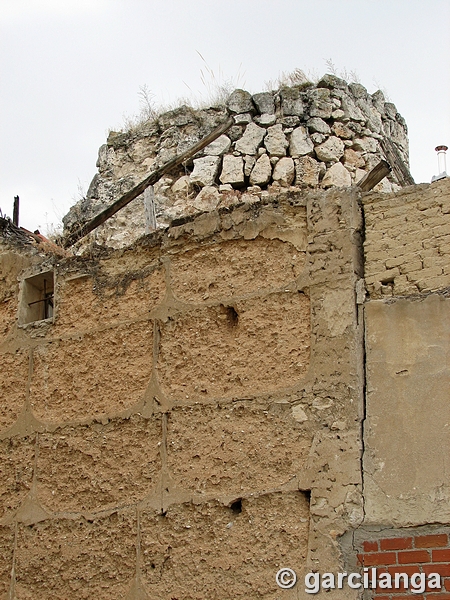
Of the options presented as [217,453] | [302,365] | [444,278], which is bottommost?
[217,453]

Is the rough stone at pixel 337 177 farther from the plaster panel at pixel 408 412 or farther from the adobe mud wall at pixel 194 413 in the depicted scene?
the plaster panel at pixel 408 412

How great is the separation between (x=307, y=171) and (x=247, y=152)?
2.67 ft

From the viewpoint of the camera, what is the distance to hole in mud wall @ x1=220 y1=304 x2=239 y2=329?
468 cm

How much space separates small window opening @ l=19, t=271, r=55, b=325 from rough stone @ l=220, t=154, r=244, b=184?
531cm

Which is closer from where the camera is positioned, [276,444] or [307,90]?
[276,444]

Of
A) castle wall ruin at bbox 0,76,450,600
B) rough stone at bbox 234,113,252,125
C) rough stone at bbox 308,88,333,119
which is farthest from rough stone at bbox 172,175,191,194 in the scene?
castle wall ruin at bbox 0,76,450,600

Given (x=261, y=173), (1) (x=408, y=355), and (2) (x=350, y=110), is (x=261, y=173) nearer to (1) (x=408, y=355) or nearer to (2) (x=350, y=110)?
(2) (x=350, y=110)

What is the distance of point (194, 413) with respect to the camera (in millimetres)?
4559

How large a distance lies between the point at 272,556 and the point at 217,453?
608 mm

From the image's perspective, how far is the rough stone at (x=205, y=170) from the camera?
34.6 feet

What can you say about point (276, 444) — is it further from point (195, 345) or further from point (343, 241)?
point (343, 241)

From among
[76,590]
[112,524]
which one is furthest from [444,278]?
[76,590]

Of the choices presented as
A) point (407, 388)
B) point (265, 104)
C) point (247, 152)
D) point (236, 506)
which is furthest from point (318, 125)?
point (236, 506)

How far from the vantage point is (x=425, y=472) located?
390 centimetres
